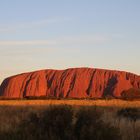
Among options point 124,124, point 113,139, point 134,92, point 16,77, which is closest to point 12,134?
point 113,139

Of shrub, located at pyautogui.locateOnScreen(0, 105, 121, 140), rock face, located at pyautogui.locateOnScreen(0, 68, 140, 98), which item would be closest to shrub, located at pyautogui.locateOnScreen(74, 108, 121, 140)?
shrub, located at pyautogui.locateOnScreen(0, 105, 121, 140)

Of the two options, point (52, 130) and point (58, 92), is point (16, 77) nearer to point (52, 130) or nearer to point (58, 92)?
point (58, 92)

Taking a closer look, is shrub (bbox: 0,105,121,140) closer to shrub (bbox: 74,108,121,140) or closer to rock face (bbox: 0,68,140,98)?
shrub (bbox: 74,108,121,140)

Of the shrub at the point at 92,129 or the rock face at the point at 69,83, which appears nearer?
the shrub at the point at 92,129

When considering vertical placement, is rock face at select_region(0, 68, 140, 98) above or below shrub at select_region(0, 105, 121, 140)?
below

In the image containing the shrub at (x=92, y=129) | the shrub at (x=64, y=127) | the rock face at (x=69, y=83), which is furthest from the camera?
the rock face at (x=69, y=83)

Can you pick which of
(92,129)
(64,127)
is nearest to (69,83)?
(64,127)

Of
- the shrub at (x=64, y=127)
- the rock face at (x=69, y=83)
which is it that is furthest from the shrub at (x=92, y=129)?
the rock face at (x=69, y=83)

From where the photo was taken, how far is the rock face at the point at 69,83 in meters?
126

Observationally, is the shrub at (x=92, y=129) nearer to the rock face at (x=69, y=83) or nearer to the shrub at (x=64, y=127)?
the shrub at (x=64, y=127)

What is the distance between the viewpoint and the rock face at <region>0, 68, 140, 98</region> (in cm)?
12612

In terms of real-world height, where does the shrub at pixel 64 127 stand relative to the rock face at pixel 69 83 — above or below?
above

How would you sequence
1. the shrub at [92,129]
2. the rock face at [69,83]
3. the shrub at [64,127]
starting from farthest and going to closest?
the rock face at [69,83], the shrub at [64,127], the shrub at [92,129]

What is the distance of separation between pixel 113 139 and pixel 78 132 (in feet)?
3.58
